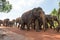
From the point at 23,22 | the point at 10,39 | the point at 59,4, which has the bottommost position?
the point at 10,39

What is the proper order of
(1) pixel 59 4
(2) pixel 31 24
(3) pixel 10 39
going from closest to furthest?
(3) pixel 10 39 → (2) pixel 31 24 → (1) pixel 59 4

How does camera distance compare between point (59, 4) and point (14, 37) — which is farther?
point (59, 4)

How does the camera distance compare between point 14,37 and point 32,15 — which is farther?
point 32,15

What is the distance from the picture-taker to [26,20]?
64.0ft

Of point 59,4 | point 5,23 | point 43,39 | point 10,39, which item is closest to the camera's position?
point 43,39

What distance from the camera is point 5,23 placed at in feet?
112

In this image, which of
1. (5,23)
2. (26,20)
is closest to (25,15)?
(26,20)

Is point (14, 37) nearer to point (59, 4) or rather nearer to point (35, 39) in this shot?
point (35, 39)

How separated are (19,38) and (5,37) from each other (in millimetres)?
1032

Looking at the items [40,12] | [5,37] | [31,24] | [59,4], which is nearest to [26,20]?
[31,24]

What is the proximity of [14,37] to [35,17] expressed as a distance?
5710 millimetres

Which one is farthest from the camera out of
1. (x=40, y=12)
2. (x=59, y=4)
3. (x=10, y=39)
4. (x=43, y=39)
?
(x=59, y=4)

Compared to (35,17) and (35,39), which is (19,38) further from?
(35,17)

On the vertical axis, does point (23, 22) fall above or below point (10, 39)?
above
